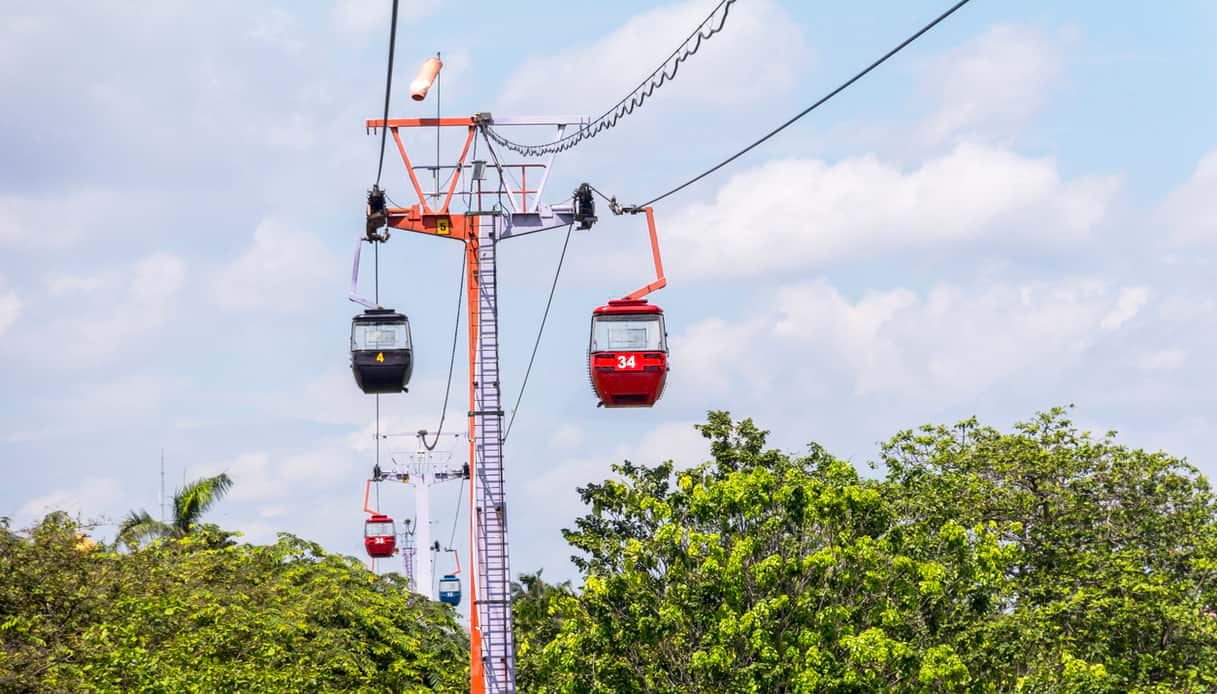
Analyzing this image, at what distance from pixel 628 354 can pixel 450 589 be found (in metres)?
50.4

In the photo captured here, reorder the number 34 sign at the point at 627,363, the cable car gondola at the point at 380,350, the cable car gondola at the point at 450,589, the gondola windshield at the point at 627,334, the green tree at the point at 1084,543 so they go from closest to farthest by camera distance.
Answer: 1. the number 34 sign at the point at 627,363
2. the gondola windshield at the point at 627,334
3. the cable car gondola at the point at 380,350
4. the green tree at the point at 1084,543
5. the cable car gondola at the point at 450,589

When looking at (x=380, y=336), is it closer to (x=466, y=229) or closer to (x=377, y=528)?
(x=466, y=229)

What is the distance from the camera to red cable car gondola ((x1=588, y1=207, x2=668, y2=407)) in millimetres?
27391

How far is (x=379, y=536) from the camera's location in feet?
228

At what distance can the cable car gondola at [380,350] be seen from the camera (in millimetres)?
29922

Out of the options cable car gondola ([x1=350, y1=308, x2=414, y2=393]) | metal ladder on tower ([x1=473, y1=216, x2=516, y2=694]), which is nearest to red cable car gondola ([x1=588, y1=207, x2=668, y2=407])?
metal ladder on tower ([x1=473, y1=216, x2=516, y2=694])

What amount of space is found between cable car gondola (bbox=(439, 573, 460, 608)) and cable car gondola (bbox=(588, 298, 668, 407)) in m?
49.3

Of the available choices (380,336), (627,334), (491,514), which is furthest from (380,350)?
(627,334)

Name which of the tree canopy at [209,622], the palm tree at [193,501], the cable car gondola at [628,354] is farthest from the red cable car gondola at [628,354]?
the palm tree at [193,501]

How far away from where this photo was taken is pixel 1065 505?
131 feet

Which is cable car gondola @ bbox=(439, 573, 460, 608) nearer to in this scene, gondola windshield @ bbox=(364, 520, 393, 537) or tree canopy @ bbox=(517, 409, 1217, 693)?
gondola windshield @ bbox=(364, 520, 393, 537)

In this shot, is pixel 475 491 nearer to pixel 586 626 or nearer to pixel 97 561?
pixel 586 626

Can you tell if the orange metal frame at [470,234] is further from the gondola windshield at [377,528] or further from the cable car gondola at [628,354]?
the gondola windshield at [377,528]

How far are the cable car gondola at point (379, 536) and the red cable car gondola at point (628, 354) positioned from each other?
43394 mm
